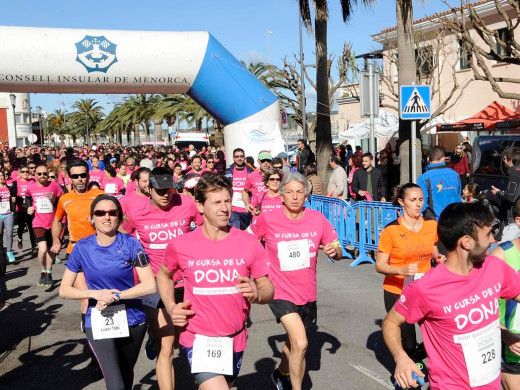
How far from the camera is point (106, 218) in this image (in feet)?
13.3

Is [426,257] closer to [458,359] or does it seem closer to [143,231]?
[458,359]

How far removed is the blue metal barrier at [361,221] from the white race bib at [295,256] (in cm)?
470

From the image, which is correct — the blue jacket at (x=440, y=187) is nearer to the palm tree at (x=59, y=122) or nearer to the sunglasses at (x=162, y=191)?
the sunglasses at (x=162, y=191)

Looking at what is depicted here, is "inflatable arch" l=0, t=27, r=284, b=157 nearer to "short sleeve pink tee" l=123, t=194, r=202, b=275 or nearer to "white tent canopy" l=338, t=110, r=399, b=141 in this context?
"white tent canopy" l=338, t=110, r=399, b=141

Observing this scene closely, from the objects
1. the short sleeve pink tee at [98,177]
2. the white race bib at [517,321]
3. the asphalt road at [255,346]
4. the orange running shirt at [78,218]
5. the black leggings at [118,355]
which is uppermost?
the short sleeve pink tee at [98,177]

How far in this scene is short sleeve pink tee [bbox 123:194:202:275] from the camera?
5.16 meters

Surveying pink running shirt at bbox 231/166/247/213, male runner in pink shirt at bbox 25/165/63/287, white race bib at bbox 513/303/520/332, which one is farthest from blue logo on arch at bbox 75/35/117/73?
white race bib at bbox 513/303/520/332

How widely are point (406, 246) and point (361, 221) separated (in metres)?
5.03

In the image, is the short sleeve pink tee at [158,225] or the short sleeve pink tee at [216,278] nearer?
the short sleeve pink tee at [216,278]

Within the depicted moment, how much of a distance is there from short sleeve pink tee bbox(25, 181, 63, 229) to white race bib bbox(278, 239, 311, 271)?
5.84 m

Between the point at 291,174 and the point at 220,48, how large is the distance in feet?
36.0

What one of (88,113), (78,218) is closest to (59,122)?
(88,113)

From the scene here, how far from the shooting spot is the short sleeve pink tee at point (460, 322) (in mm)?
2852

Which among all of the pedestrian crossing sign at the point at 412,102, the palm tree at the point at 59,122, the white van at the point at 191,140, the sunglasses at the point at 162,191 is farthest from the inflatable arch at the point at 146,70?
the palm tree at the point at 59,122
